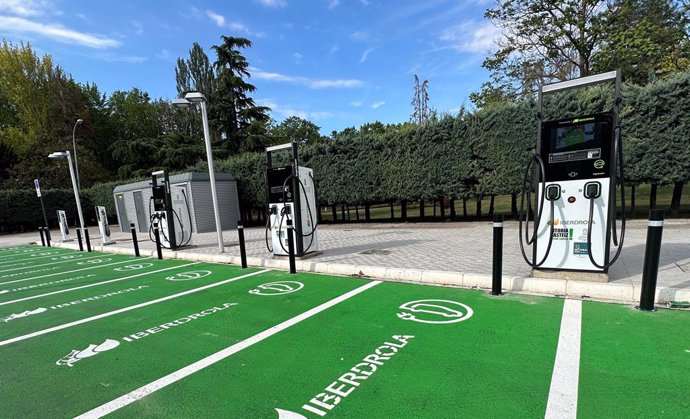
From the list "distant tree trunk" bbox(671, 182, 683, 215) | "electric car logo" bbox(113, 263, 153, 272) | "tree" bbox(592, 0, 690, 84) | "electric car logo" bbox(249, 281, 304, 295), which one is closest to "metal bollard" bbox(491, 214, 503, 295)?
"electric car logo" bbox(249, 281, 304, 295)

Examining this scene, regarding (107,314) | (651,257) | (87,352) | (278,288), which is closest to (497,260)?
(651,257)

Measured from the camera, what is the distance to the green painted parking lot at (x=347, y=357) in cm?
251

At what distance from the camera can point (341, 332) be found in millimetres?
3816

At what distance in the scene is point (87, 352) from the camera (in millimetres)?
3701

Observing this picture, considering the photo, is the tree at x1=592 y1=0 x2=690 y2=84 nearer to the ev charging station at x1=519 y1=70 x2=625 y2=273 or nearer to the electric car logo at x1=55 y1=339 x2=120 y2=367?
the ev charging station at x1=519 y1=70 x2=625 y2=273

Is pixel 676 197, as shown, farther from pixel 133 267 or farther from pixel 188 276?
pixel 133 267

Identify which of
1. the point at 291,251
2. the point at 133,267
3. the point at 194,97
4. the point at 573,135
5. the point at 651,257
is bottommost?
the point at 133,267

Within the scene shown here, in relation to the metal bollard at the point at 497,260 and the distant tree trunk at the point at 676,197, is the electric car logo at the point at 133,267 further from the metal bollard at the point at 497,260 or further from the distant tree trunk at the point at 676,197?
the distant tree trunk at the point at 676,197

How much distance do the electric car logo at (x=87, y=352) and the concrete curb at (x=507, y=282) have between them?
3763 mm

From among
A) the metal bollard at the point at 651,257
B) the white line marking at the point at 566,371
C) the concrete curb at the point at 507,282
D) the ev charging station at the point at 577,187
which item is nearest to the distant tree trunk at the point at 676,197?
the ev charging station at the point at 577,187

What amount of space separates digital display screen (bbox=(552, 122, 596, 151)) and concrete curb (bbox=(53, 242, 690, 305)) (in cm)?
191

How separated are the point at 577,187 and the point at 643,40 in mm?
15903

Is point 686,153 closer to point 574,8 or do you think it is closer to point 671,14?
point 574,8

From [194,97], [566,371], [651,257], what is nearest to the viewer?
[566,371]
